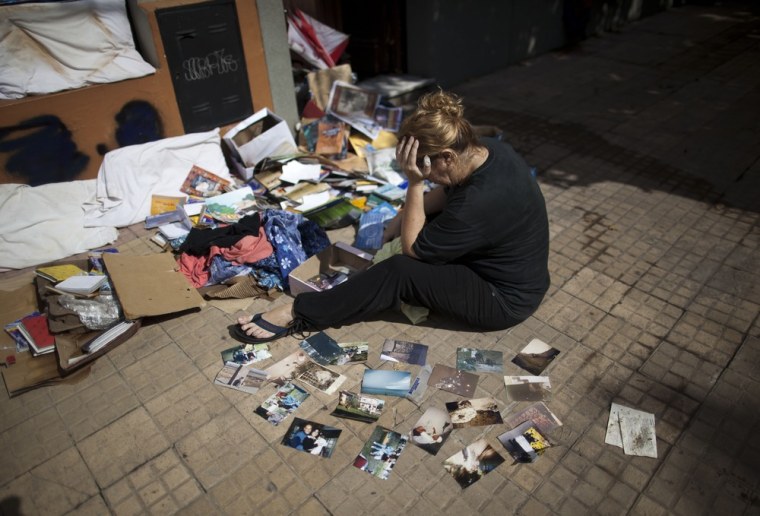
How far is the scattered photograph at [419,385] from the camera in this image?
116 inches

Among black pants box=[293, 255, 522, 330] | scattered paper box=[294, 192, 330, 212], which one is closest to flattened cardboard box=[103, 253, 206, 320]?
black pants box=[293, 255, 522, 330]

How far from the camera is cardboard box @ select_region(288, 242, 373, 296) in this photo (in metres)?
3.64

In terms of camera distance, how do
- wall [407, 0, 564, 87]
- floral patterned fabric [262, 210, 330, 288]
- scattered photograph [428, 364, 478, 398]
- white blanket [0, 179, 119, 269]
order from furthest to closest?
wall [407, 0, 564, 87], white blanket [0, 179, 119, 269], floral patterned fabric [262, 210, 330, 288], scattered photograph [428, 364, 478, 398]

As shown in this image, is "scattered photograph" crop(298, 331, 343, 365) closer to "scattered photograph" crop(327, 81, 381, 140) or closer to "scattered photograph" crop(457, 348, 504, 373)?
"scattered photograph" crop(457, 348, 504, 373)

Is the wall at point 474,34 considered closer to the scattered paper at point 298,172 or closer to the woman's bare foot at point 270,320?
the scattered paper at point 298,172

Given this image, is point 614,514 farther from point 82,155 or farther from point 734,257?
point 82,155

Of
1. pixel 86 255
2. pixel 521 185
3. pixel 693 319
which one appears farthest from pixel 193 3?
pixel 693 319

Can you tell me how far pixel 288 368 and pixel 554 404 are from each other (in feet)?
5.07

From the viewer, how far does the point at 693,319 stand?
3.44 m

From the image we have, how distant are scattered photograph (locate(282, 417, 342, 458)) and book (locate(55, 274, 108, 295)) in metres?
1.77

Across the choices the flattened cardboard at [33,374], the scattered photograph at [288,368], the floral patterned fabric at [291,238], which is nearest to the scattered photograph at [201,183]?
the floral patterned fabric at [291,238]

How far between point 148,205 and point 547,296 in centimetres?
354

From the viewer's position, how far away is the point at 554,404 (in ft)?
9.52

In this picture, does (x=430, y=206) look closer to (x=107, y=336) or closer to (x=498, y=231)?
(x=498, y=231)
